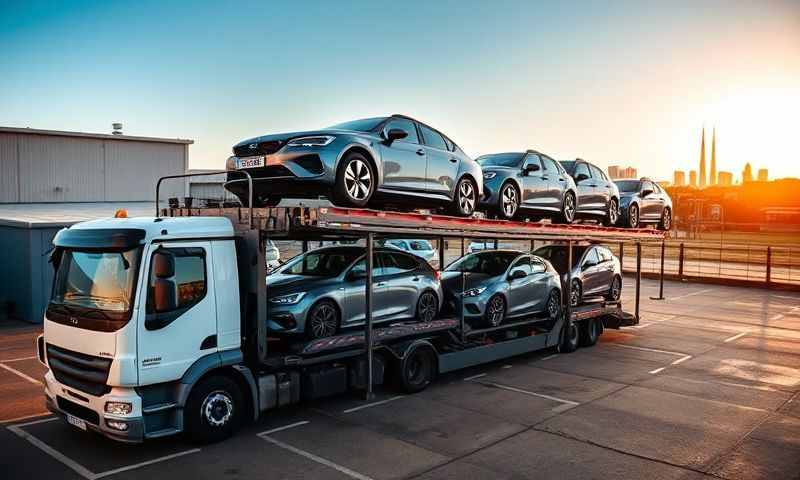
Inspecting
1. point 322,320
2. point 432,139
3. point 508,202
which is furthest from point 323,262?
point 508,202

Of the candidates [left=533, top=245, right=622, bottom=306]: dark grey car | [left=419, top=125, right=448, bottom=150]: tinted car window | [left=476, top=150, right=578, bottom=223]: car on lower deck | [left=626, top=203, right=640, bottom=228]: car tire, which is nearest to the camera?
[left=419, top=125, right=448, bottom=150]: tinted car window

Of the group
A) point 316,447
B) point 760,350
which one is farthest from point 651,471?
point 760,350

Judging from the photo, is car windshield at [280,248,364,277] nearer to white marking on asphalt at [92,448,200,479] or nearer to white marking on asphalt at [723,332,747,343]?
white marking on asphalt at [92,448,200,479]

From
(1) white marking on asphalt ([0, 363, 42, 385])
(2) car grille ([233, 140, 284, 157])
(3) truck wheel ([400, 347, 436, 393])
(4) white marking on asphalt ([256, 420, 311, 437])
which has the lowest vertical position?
(1) white marking on asphalt ([0, 363, 42, 385])

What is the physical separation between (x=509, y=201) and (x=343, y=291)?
14.6 ft

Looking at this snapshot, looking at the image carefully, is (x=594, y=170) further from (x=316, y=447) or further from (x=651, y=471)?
(x=316, y=447)

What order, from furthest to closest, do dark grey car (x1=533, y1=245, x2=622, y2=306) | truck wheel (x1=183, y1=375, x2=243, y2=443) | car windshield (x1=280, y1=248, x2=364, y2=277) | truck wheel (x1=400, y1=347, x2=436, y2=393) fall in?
dark grey car (x1=533, y1=245, x2=622, y2=306) < truck wheel (x1=400, y1=347, x2=436, y2=393) < car windshield (x1=280, y1=248, x2=364, y2=277) < truck wheel (x1=183, y1=375, x2=243, y2=443)

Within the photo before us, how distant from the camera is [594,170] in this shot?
14.9 m

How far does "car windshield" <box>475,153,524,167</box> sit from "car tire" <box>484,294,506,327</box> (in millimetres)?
2567

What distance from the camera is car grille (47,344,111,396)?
6395 millimetres

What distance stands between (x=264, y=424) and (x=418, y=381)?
102 inches

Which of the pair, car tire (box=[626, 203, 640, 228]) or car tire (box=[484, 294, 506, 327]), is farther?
car tire (box=[626, 203, 640, 228])

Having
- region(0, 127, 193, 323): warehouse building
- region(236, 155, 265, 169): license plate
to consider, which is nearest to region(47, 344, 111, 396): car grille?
region(236, 155, 265, 169): license plate

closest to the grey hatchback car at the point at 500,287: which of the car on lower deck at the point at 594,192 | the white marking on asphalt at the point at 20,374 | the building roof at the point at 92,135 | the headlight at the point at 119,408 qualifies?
the car on lower deck at the point at 594,192
